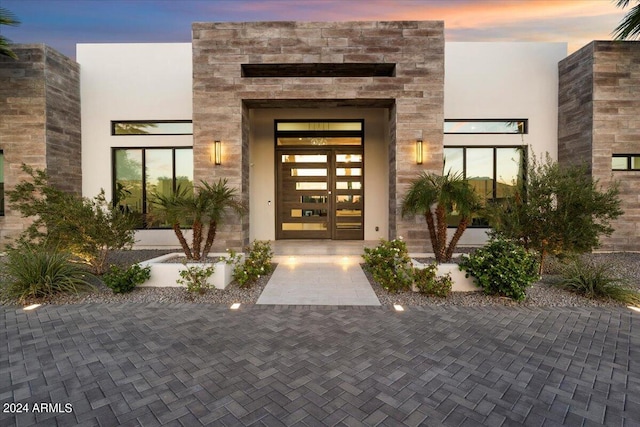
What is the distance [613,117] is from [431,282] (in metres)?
6.84

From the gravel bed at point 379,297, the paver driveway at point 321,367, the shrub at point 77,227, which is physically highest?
the shrub at point 77,227

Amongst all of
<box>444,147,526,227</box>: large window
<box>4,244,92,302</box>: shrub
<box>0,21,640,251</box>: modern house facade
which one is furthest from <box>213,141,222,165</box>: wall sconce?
<box>444,147,526,227</box>: large window

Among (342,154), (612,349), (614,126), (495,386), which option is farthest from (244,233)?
(614,126)

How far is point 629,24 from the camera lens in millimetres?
6551

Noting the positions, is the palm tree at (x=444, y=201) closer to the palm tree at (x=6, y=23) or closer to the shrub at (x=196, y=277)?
the shrub at (x=196, y=277)

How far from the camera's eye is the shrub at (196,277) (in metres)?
4.59

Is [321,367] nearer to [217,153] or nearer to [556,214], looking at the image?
[556,214]

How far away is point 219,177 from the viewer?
256 inches

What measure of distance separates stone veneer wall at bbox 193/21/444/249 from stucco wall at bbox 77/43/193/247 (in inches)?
86.2

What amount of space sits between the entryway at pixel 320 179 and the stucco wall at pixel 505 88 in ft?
9.14

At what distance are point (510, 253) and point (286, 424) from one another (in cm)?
390

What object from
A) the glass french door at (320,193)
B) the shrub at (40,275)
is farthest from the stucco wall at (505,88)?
the shrub at (40,275)

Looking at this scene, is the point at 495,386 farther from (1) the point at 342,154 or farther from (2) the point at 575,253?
(1) the point at 342,154

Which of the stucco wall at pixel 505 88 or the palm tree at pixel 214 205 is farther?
the stucco wall at pixel 505 88
